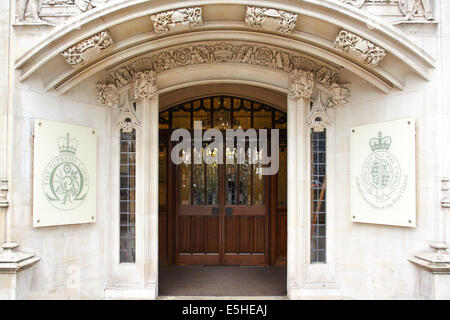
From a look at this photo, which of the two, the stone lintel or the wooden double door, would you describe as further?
the wooden double door

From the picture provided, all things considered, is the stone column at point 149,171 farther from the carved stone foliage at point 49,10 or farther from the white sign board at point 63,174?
the carved stone foliage at point 49,10

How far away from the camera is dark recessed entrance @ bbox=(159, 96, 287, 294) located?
6.46m

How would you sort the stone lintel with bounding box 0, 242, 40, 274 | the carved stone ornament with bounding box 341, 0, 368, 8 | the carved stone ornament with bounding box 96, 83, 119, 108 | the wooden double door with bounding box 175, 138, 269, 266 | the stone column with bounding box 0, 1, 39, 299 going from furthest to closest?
the wooden double door with bounding box 175, 138, 269, 266 → the carved stone ornament with bounding box 96, 83, 119, 108 → the carved stone ornament with bounding box 341, 0, 368, 8 → the stone column with bounding box 0, 1, 39, 299 → the stone lintel with bounding box 0, 242, 40, 274

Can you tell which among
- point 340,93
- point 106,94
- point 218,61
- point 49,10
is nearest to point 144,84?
point 106,94

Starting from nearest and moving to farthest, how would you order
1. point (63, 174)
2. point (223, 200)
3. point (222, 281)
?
point (63, 174)
point (222, 281)
point (223, 200)

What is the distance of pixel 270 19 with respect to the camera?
4000 mm

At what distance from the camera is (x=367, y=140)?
4.48 meters

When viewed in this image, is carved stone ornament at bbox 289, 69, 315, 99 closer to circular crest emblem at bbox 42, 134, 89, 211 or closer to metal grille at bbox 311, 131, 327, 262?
metal grille at bbox 311, 131, 327, 262

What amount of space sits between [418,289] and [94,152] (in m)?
4.18

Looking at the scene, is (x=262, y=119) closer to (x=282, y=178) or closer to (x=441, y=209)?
(x=282, y=178)

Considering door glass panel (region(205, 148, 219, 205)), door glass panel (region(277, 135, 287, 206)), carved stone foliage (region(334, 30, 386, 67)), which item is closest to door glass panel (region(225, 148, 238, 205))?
door glass panel (region(205, 148, 219, 205))

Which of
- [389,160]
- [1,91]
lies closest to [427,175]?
[389,160]

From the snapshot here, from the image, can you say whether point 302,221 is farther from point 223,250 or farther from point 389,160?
point 223,250

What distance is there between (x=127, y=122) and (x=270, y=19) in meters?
2.30
